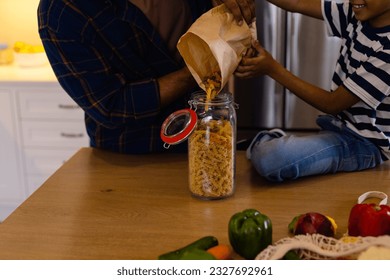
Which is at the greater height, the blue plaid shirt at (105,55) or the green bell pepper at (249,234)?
the blue plaid shirt at (105,55)

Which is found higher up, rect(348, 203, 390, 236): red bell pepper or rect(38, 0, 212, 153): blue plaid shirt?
rect(38, 0, 212, 153): blue plaid shirt

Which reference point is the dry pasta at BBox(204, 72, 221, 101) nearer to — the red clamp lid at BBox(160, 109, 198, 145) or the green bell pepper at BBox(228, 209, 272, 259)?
the red clamp lid at BBox(160, 109, 198, 145)

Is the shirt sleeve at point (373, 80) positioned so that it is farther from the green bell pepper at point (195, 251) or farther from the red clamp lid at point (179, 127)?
the green bell pepper at point (195, 251)

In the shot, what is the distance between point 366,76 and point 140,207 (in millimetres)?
630

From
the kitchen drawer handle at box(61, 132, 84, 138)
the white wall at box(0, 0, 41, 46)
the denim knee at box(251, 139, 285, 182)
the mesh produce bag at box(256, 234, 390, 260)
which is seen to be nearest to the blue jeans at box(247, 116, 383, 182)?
the denim knee at box(251, 139, 285, 182)

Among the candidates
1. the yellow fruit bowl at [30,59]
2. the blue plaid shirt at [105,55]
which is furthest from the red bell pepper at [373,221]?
the yellow fruit bowl at [30,59]

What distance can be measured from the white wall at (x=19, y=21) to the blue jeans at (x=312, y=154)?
6.80 ft

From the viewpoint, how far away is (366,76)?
141cm

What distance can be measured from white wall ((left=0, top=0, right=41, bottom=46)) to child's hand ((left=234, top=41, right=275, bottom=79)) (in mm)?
2033

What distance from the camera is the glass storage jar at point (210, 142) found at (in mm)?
1251

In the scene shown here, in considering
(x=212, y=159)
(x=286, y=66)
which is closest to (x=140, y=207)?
(x=212, y=159)

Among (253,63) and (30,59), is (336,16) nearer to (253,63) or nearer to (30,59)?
(253,63)

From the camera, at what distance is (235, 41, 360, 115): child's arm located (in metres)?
1.44

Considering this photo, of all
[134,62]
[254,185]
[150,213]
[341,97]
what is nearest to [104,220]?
[150,213]
